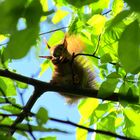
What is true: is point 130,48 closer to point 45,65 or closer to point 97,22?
point 97,22

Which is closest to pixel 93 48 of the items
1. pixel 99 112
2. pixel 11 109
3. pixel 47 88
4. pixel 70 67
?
pixel 70 67

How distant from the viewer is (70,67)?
233 centimetres

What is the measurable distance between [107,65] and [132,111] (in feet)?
0.83

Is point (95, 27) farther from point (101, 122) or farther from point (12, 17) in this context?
point (12, 17)

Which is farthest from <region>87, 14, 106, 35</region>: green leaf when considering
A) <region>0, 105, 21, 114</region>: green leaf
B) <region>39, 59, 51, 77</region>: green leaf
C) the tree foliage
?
<region>0, 105, 21, 114</region>: green leaf

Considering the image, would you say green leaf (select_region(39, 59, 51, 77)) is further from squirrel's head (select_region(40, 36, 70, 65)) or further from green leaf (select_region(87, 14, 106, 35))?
green leaf (select_region(87, 14, 106, 35))

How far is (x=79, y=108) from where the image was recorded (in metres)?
2.52

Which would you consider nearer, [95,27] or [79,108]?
[95,27]

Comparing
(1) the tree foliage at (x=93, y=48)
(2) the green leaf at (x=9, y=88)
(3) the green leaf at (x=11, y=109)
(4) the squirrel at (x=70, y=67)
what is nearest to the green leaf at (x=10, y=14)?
(1) the tree foliage at (x=93, y=48)

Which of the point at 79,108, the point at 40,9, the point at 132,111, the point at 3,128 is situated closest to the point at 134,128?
the point at 132,111

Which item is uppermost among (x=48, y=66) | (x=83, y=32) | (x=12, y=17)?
(x=12, y=17)

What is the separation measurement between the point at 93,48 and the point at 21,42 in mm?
1269

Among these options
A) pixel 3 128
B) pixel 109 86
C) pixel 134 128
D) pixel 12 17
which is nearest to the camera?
pixel 12 17

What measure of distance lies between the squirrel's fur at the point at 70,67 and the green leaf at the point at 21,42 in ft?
3.58
